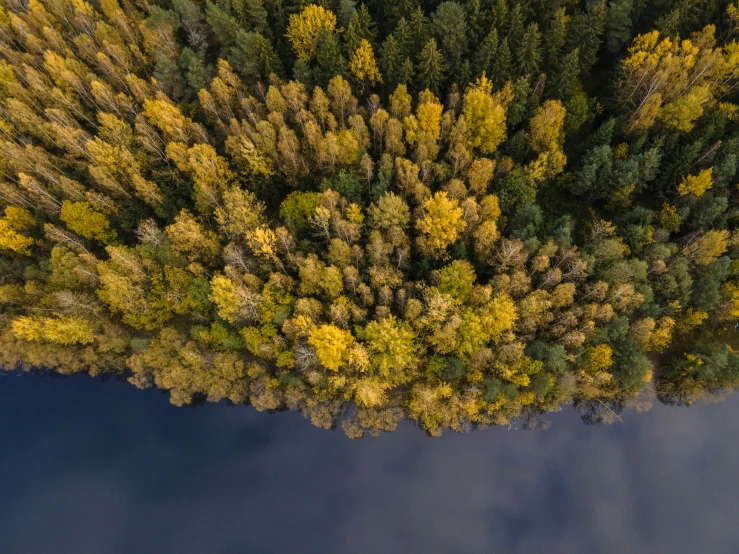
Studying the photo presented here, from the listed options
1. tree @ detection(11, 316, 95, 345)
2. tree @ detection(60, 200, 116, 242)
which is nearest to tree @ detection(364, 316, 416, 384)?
tree @ detection(11, 316, 95, 345)

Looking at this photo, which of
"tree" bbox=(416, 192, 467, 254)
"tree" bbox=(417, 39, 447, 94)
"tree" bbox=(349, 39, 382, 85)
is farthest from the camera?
"tree" bbox=(349, 39, 382, 85)

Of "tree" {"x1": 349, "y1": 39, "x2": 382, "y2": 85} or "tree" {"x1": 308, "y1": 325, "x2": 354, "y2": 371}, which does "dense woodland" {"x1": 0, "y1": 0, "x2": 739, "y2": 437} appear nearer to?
"tree" {"x1": 349, "y1": 39, "x2": 382, "y2": 85}

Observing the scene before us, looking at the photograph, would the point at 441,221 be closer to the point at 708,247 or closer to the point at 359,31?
the point at 359,31

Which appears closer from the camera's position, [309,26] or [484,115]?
[484,115]

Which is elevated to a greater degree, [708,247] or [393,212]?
[708,247]

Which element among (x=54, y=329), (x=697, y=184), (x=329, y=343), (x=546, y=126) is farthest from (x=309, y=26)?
(x=697, y=184)

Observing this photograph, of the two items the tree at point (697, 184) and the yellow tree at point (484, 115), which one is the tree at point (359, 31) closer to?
the yellow tree at point (484, 115)

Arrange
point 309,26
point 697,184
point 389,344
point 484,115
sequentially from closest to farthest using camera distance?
point 389,344
point 697,184
point 484,115
point 309,26

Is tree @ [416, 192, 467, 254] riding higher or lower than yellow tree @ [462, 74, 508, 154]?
lower

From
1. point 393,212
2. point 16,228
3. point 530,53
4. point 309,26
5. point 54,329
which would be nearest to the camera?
point 393,212
